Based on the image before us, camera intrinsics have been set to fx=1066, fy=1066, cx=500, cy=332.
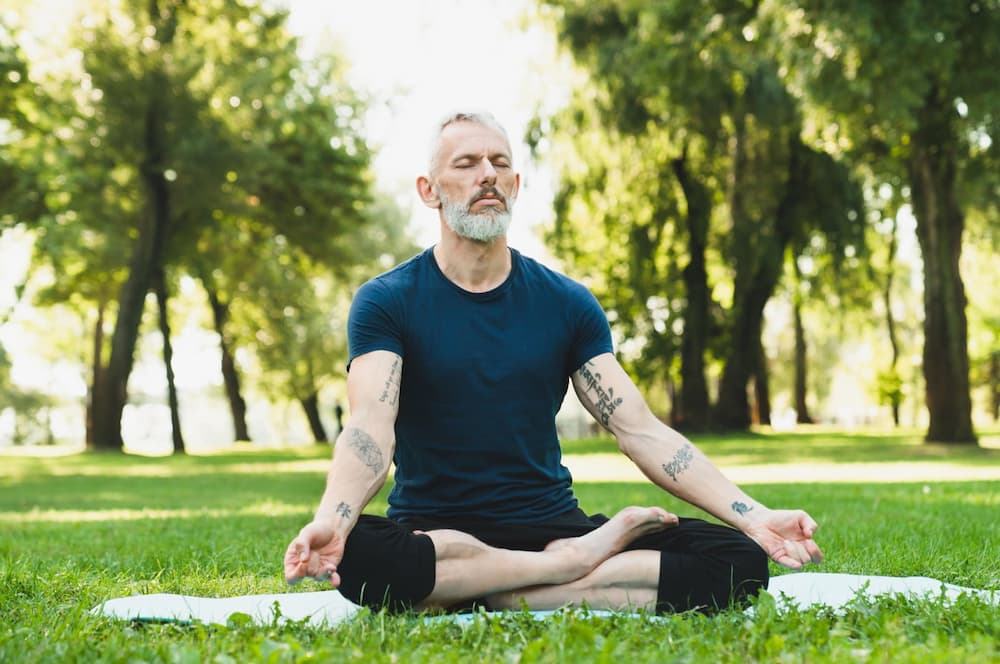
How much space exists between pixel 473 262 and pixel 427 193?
35 cm

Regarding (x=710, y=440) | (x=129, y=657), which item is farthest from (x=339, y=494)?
(x=710, y=440)

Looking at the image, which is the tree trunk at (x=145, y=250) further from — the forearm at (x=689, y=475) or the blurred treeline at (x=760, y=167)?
the forearm at (x=689, y=475)

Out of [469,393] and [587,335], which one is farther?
[587,335]

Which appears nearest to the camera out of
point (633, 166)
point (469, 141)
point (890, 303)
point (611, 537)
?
point (611, 537)

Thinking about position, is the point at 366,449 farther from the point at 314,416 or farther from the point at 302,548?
the point at 314,416

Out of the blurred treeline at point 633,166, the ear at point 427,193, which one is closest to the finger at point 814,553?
the ear at point 427,193

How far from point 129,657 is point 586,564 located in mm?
1572

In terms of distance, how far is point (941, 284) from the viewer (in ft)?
60.2

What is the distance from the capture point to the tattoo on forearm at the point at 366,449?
367 cm

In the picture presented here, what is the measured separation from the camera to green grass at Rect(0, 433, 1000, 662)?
284 cm

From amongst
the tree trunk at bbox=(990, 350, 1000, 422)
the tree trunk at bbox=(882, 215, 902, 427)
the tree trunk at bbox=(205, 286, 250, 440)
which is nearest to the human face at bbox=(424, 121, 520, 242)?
the tree trunk at bbox=(882, 215, 902, 427)

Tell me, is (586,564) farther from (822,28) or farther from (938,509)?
(822,28)

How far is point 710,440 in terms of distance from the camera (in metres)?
24.1

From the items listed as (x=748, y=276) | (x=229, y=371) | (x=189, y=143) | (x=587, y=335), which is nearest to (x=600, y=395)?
(x=587, y=335)
